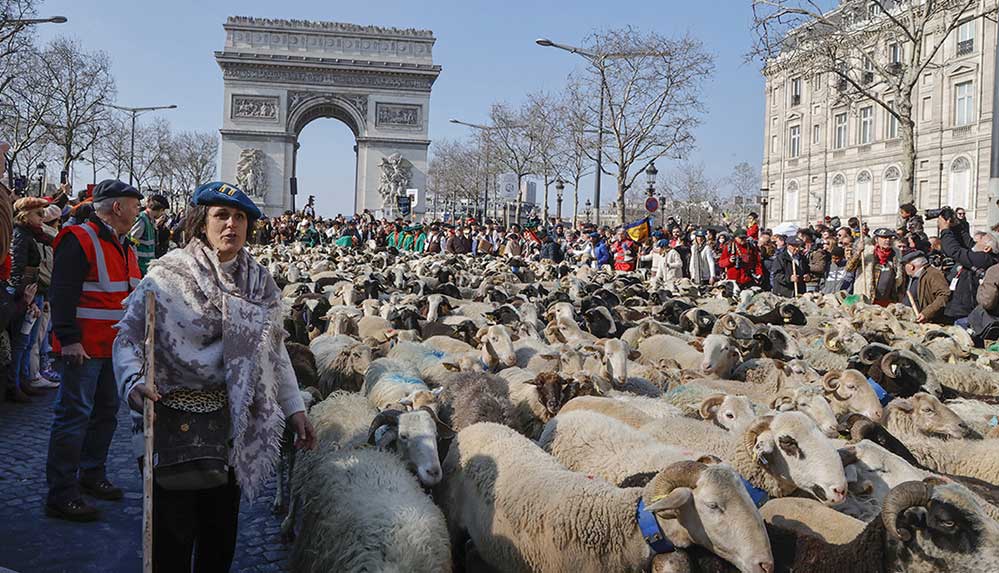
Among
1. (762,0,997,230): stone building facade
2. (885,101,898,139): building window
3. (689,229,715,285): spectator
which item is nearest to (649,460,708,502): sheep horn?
(689,229,715,285): spectator

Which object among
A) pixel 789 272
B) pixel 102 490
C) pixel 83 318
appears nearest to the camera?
pixel 83 318

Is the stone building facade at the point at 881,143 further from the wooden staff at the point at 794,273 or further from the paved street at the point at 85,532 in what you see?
the paved street at the point at 85,532

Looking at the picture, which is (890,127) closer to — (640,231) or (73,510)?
(640,231)

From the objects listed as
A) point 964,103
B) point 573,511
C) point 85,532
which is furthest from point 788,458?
point 964,103

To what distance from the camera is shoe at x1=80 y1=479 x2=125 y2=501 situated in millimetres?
A: 4898

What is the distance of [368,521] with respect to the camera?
11.6 ft

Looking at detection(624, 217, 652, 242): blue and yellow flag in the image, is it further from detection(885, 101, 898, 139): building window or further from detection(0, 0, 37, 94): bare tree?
detection(885, 101, 898, 139): building window

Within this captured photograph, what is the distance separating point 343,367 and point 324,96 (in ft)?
147

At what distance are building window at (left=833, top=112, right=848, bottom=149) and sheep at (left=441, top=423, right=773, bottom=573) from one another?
57281 mm

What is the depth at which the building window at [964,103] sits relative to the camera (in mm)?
44750

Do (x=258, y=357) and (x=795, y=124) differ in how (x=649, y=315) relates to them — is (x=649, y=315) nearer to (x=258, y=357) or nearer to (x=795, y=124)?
(x=258, y=357)

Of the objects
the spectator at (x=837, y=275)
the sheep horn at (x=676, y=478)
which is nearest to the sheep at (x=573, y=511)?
the sheep horn at (x=676, y=478)

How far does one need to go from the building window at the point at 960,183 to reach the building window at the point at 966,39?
620cm

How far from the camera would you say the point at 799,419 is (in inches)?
156
